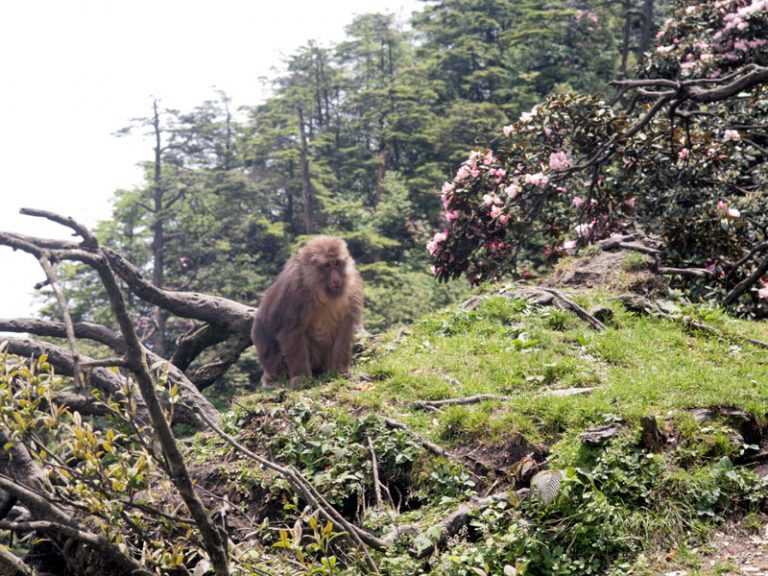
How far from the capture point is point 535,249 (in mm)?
24297

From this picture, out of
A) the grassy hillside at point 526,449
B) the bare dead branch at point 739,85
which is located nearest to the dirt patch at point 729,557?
the grassy hillside at point 526,449

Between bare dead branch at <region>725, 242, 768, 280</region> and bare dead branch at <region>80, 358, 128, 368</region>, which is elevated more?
bare dead branch at <region>80, 358, 128, 368</region>

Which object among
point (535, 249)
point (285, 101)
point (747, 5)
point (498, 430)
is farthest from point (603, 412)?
point (285, 101)

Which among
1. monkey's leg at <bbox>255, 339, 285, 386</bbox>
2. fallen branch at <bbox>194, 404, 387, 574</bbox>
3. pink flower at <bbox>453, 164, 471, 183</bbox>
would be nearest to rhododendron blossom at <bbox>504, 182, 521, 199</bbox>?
pink flower at <bbox>453, 164, 471, 183</bbox>

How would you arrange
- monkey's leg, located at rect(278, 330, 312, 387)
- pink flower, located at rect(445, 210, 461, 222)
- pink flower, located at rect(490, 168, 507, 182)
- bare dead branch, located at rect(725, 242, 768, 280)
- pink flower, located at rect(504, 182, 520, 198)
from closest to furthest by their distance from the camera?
bare dead branch, located at rect(725, 242, 768, 280), monkey's leg, located at rect(278, 330, 312, 387), pink flower, located at rect(504, 182, 520, 198), pink flower, located at rect(490, 168, 507, 182), pink flower, located at rect(445, 210, 461, 222)

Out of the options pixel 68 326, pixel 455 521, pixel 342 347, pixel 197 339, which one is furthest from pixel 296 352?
pixel 68 326

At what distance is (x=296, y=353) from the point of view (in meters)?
7.84

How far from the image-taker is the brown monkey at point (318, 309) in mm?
7797

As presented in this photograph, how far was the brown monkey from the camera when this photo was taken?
25.6 ft

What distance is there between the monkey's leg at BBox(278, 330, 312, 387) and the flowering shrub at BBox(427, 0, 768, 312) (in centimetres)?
216


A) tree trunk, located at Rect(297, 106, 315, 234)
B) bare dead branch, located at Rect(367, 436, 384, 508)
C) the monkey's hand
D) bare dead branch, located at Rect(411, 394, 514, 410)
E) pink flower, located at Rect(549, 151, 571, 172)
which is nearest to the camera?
bare dead branch, located at Rect(367, 436, 384, 508)

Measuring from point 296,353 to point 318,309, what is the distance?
0.45 m

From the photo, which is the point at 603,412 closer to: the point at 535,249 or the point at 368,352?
the point at 368,352

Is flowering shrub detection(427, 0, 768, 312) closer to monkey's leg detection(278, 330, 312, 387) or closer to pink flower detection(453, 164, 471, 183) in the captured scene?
pink flower detection(453, 164, 471, 183)
